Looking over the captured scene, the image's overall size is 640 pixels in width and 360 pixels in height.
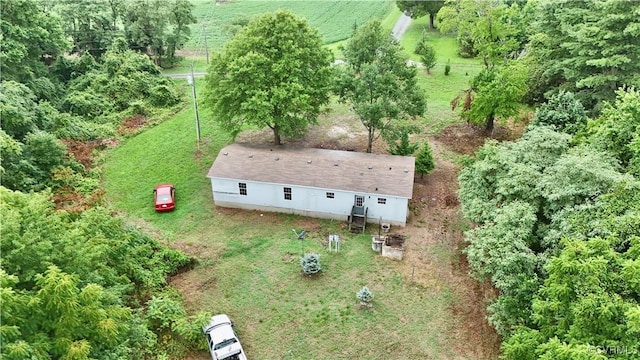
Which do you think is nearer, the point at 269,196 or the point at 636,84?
the point at 269,196

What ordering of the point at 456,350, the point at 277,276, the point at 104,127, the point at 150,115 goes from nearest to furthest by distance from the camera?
1. the point at 456,350
2. the point at 277,276
3. the point at 104,127
4. the point at 150,115

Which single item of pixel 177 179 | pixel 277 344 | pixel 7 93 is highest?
pixel 7 93

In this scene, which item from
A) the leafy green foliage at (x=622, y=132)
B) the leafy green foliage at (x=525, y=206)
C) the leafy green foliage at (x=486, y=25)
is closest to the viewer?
the leafy green foliage at (x=525, y=206)

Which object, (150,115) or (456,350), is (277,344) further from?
(150,115)

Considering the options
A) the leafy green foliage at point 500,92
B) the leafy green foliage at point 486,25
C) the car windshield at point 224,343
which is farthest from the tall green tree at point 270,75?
the leafy green foliage at point 486,25

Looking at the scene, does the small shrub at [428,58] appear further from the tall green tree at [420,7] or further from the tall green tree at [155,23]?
the tall green tree at [155,23]

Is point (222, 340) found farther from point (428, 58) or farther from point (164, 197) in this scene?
point (428, 58)

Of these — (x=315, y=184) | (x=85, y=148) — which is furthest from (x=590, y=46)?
(x=85, y=148)

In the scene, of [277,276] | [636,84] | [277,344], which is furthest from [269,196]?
[636,84]
